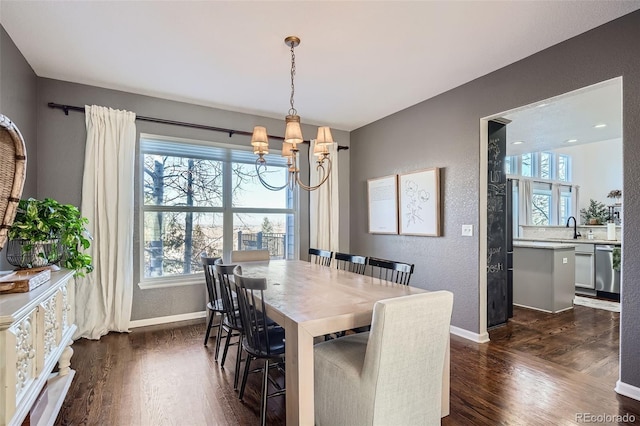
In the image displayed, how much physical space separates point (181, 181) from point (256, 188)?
966 millimetres

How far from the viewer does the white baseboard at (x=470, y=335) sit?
3205 mm

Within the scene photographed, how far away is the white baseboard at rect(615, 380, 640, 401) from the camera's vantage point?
7.13ft

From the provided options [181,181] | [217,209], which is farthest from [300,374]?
[181,181]

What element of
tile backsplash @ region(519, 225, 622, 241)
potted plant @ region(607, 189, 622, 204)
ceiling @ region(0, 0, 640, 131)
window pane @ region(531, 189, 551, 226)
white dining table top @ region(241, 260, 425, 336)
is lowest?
white dining table top @ region(241, 260, 425, 336)

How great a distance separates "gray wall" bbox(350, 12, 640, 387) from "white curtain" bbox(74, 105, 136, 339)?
123 inches

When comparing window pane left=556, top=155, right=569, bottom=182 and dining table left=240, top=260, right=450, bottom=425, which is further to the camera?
window pane left=556, top=155, right=569, bottom=182

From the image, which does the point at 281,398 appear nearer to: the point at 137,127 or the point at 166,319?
the point at 166,319

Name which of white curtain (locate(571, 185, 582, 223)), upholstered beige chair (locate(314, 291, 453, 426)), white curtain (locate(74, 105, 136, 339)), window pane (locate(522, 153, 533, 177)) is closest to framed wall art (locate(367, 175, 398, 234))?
upholstered beige chair (locate(314, 291, 453, 426))

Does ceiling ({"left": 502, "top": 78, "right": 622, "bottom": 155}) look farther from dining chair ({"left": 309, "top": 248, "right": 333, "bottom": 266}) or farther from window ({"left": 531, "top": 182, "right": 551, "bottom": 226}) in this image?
dining chair ({"left": 309, "top": 248, "right": 333, "bottom": 266})

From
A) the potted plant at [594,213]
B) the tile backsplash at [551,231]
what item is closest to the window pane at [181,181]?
the tile backsplash at [551,231]

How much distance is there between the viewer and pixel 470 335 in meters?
3.29

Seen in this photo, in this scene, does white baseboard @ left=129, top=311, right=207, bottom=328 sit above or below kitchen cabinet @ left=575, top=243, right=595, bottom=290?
below

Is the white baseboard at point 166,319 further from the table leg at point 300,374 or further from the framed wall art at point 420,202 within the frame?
the framed wall art at point 420,202

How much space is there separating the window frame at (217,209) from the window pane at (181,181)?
52mm
